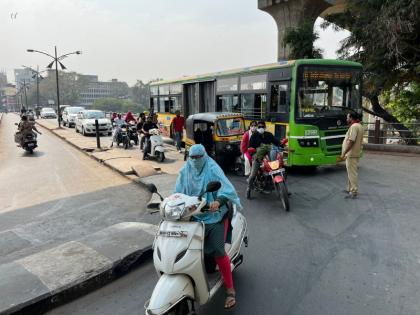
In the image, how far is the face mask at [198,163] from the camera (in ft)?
12.4

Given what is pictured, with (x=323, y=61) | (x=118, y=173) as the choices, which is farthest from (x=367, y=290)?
(x=118, y=173)

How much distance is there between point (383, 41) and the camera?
1446 cm

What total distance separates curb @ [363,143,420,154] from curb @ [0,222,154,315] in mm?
12423

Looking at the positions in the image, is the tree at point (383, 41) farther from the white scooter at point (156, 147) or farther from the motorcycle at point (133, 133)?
the motorcycle at point (133, 133)

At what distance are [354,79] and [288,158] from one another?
3085 millimetres

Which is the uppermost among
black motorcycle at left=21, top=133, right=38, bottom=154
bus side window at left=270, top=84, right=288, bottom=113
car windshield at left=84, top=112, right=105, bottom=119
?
bus side window at left=270, top=84, right=288, bottom=113

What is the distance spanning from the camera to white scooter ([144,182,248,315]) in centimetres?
309

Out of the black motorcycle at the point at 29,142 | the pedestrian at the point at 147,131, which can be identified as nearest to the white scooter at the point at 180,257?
the pedestrian at the point at 147,131

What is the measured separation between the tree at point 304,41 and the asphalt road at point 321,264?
1195 cm

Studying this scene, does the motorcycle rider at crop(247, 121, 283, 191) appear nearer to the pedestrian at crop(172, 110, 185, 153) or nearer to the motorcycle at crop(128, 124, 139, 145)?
the pedestrian at crop(172, 110, 185, 153)

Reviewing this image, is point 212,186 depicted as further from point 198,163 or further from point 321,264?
point 321,264

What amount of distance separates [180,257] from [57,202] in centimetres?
587

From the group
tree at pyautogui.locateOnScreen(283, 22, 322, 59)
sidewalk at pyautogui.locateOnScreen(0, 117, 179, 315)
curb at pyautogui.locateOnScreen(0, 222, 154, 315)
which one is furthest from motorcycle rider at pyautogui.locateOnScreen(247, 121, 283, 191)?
tree at pyautogui.locateOnScreen(283, 22, 322, 59)

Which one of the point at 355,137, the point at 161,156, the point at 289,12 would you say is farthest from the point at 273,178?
the point at 289,12
